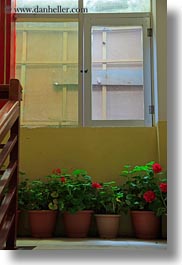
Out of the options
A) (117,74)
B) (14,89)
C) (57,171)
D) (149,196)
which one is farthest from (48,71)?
(14,89)

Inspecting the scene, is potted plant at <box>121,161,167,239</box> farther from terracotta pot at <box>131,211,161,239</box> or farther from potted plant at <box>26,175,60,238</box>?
potted plant at <box>26,175,60,238</box>

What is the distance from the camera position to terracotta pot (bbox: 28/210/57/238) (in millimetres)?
3074

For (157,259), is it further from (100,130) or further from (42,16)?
(42,16)

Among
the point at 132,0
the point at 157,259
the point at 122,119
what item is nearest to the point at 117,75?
the point at 122,119

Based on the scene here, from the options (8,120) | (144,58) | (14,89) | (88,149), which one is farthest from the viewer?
(144,58)

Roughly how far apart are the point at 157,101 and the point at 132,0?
1.14m

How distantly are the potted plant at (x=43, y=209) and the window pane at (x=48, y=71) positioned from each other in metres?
0.89

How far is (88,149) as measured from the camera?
3502mm

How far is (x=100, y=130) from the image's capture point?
11.6 feet

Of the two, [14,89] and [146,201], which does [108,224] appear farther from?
[14,89]

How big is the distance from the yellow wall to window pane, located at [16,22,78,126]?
1.05 ft

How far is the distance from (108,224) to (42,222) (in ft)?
1.65

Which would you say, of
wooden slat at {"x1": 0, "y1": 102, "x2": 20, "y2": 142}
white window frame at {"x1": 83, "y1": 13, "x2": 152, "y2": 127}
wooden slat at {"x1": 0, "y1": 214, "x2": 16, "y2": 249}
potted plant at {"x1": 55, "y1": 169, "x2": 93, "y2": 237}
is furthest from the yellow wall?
wooden slat at {"x1": 0, "y1": 102, "x2": 20, "y2": 142}

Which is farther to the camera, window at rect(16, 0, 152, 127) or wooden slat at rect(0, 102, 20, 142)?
window at rect(16, 0, 152, 127)
